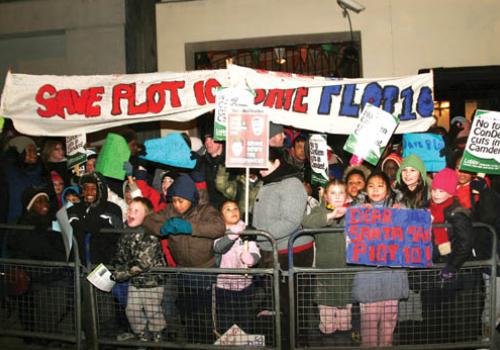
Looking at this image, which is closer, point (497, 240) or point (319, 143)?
point (497, 240)

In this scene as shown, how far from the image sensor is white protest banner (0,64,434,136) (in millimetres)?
6121

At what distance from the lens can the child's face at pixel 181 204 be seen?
17.6 ft

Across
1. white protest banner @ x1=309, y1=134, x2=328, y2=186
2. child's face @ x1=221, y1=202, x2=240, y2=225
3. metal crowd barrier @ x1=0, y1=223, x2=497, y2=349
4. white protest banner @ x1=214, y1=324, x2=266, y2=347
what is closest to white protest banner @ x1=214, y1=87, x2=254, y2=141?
child's face @ x1=221, y1=202, x2=240, y2=225

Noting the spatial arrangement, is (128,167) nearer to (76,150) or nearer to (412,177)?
(76,150)

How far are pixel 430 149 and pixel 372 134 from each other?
873 mm

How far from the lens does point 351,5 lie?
9.56 metres

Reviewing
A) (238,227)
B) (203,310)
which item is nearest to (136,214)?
(238,227)

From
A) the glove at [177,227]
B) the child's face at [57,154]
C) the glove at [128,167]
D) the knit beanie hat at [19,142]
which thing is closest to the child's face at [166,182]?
the glove at [128,167]

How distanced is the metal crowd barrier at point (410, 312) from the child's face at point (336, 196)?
0.33m

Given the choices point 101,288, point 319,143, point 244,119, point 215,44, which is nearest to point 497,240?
point 319,143

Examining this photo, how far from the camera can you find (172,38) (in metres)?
10.1

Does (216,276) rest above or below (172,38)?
below

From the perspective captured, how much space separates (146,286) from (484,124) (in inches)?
159

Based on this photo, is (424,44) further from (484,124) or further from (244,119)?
(244,119)
